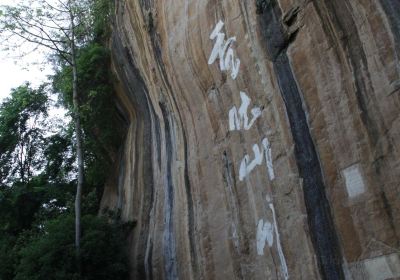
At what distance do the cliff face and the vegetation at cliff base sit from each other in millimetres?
882

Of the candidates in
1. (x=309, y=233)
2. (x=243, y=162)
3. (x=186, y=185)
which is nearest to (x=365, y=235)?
(x=309, y=233)

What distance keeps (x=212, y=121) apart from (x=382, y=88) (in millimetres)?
2785

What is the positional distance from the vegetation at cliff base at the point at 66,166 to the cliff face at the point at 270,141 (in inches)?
34.7

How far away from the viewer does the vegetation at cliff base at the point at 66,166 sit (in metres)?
6.98

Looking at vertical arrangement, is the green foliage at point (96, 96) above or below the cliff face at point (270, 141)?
above

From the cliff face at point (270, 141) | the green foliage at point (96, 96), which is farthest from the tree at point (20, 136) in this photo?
the cliff face at point (270, 141)

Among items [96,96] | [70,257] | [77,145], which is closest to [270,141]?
[70,257]

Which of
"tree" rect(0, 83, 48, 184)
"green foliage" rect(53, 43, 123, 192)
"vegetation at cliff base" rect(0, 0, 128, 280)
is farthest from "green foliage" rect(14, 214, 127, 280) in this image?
"tree" rect(0, 83, 48, 184)

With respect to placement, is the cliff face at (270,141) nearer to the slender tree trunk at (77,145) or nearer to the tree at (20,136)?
the slender tree trunk at (77,145)

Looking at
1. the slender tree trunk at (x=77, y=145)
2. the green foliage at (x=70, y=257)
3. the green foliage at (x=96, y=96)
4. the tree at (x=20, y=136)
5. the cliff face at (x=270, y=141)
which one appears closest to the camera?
the cliff face at (x=270, y=141)

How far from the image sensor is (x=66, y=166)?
1255 cm

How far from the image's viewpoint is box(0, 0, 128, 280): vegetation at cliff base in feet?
22.9

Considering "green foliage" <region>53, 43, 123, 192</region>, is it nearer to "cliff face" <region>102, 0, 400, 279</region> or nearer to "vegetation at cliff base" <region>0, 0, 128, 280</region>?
"vegetation at cliff base" <region>0, 0, 128, 280</region>

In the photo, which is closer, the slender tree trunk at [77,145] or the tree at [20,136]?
the slender tree trunk at [77,145]
